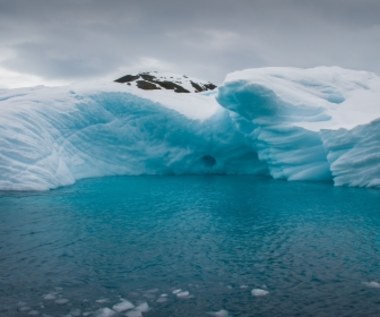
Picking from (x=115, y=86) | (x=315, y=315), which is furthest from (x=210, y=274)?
(x=115, y=86)

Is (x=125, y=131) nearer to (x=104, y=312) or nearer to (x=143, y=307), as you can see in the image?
(x=143, y=307)

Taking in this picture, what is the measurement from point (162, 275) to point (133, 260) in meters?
0.84

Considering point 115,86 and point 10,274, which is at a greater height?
Answer: point 115,86

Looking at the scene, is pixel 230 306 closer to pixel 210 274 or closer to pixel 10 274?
pixel 210 274

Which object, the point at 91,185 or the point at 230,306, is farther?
the point at 91,185

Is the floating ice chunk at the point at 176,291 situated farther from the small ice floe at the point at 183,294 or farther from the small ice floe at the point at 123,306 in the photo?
the small ice floe at the point at 123,306

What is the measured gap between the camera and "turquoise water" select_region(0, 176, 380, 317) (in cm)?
539

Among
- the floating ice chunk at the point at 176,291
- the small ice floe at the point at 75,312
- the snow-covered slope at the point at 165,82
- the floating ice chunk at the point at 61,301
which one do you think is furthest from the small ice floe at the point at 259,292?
the snow-covered slope at the point at 165,82

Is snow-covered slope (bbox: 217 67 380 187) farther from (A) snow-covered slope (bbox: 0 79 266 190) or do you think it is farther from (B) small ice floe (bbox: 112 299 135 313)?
(B) small ice floe (bbox: 112 299 135 313)

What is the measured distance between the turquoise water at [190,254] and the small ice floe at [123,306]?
8 centimetres

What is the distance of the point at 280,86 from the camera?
60.2ft

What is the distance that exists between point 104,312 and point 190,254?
8.09ft

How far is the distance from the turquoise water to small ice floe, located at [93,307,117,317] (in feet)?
0.45

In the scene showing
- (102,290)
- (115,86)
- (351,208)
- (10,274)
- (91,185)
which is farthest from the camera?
(115,86)
